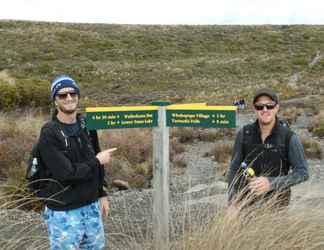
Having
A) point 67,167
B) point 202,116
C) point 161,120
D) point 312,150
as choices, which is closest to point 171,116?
point 161,120

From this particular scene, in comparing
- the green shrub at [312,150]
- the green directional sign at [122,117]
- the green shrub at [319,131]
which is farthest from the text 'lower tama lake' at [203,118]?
the green shrub at [319,131]

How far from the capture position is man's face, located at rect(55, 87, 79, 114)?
3.26 metres

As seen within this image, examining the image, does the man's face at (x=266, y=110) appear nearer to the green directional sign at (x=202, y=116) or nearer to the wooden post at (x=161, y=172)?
the green directional sign at (x=202, y=116)

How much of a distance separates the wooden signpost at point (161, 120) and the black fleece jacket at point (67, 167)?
1.45 ft

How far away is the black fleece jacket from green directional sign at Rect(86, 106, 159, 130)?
0.39 meters

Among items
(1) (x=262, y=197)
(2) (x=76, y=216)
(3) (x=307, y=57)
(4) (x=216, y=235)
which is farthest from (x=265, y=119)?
(3) (x=307, y=57)

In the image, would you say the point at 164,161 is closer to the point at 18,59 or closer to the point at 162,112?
the point at 162,112

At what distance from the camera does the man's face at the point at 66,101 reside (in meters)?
3.26

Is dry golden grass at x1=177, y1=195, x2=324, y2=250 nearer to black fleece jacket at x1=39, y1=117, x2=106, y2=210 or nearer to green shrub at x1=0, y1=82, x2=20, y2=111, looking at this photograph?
black fleece jacket at x1=39, y1=117, x2=106, y2=210

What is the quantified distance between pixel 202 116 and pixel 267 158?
2.38 feet

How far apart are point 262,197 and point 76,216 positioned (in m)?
1.29

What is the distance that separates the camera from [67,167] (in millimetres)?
3152

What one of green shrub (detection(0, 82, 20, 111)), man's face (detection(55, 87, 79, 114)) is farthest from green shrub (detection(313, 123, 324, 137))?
man's face (detection(55, 87, 79, 114))

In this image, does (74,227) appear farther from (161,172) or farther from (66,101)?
(161,172)
